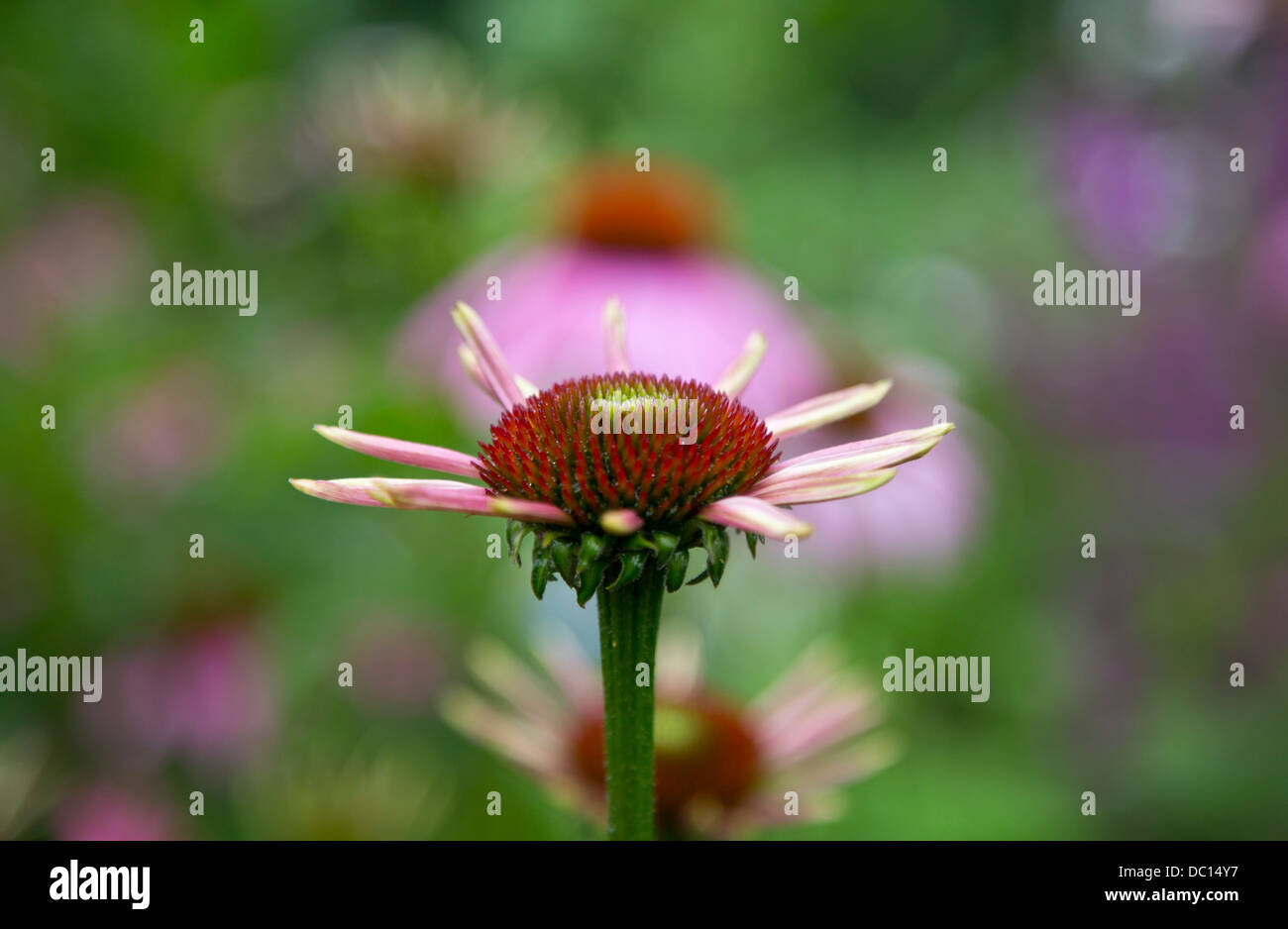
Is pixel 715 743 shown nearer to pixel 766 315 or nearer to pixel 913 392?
pixel 766 315

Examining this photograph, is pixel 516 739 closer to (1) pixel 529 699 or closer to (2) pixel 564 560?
(1) pixel 529 699

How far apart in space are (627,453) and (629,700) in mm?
120

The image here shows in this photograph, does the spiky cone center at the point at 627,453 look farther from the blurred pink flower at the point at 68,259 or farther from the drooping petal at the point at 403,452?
the blurred pink flower at the point at 68,259

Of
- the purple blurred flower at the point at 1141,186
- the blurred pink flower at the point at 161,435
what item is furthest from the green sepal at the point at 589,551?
the purple blurred flower at the point at 1141,186

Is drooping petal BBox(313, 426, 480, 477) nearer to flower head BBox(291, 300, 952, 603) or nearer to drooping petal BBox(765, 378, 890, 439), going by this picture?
flower head BBox(291, 300, 952, 603)

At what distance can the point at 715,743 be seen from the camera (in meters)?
0.86

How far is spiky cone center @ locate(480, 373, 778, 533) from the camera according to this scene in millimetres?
544

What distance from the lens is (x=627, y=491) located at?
54cm

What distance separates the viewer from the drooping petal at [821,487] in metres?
0.51

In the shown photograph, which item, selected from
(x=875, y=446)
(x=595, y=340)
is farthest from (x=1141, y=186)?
(x=875, y=446)

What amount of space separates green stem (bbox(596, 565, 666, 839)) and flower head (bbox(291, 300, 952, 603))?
3cm

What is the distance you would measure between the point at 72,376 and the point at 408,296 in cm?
53

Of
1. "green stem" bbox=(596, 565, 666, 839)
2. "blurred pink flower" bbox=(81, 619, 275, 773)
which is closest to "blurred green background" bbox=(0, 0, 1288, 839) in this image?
"blurred pink flower" bbox=(81, 619, 275, 773)

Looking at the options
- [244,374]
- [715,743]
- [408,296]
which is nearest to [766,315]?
[408,296]
